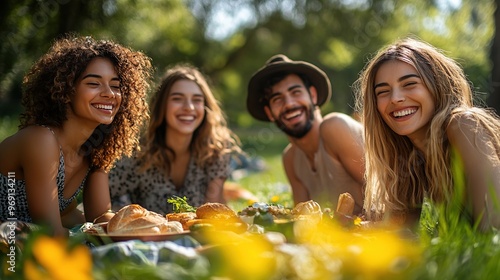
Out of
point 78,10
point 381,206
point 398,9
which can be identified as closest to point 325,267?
point 381,206

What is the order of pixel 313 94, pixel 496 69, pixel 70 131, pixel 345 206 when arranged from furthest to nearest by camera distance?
pixel 496 69, pixel 313 94, pixel 70 131, pixel 345 206

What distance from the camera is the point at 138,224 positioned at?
8.09 ft

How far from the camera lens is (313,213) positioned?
280 centimetres

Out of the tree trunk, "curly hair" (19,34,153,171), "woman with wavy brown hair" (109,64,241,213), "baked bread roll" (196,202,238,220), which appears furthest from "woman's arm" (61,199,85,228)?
the tree trunk

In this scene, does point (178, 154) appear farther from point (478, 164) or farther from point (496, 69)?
point (496, 69)

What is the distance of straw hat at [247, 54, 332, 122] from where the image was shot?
505cm

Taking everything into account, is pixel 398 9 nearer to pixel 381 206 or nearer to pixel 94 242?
pixel 381 206

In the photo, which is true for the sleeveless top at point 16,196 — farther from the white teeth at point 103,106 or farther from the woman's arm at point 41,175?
the white teeth at point 103,106

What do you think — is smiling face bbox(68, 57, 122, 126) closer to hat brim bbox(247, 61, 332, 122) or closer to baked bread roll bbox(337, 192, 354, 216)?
baked bread roll bbox(337, 192, 354, 216)

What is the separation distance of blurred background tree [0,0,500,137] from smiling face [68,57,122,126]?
829 centimetres

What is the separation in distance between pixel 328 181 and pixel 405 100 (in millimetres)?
1895

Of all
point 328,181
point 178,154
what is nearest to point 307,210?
point 328,181

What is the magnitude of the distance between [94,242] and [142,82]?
166 cm

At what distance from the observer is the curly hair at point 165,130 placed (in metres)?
5.20
